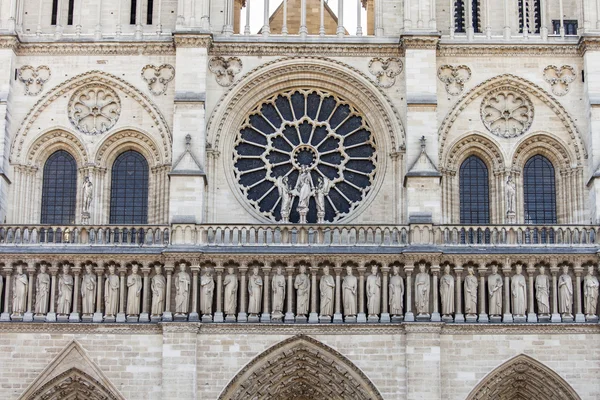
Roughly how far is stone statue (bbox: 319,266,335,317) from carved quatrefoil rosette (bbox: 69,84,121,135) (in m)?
6.30

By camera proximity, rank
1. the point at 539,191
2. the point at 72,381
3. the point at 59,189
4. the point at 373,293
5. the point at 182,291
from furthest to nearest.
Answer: the point at 59,189, the point at 539,191, the point at 373,293, the point at 182,291, the point at 72,381

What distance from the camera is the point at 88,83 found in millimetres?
28703

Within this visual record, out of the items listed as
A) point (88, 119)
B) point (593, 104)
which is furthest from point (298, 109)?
point (593, 104)

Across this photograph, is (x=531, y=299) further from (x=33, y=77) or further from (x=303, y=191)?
(x=33, y=77)

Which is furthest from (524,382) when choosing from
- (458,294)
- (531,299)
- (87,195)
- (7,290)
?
(7,290)

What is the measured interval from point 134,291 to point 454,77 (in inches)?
349

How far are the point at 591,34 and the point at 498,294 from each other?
6.53 m

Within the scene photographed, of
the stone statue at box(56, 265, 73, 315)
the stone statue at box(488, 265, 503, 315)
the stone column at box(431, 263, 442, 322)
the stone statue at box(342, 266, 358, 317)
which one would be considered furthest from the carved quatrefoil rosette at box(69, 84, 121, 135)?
the stone statue at box(488, 265, 503, 315)

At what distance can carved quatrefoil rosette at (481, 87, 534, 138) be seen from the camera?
2847cm

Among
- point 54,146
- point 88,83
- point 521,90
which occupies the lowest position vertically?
point 54,146

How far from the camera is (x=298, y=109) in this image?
2894 centimetres

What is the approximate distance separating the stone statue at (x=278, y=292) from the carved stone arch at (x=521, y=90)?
4759 mm

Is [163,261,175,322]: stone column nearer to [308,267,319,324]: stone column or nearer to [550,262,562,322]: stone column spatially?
[308,267,319,324]: stone column

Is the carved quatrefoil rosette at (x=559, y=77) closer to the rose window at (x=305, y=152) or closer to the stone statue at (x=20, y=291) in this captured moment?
the rose window at (x=305, y=152)
